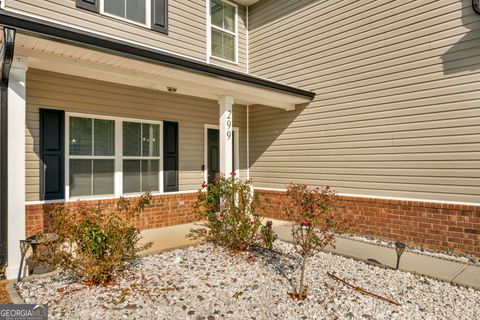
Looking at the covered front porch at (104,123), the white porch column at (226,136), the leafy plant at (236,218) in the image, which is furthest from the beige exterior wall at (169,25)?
the leafy plant at (236,218)

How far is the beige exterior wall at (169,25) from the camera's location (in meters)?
5.04

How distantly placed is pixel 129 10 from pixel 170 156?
3068 millimetres

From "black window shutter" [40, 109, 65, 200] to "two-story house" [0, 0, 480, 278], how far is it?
0.07ft

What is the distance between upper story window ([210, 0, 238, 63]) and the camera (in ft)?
25.1

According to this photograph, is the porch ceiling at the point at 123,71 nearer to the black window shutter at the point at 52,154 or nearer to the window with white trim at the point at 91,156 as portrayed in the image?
the black window shutter at the point at 52,154

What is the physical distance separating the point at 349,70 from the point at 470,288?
168 inches

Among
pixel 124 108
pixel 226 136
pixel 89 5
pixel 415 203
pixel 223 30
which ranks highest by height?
pixel 223 30

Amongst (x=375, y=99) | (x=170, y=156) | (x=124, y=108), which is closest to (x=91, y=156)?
(x=124, y=108)

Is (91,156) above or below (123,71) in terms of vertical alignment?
below

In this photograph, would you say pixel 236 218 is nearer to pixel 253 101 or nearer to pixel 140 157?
pixel 140 157

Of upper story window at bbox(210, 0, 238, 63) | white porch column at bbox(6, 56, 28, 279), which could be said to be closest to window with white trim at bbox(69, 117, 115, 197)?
white porch column at bbox(6, 56, 28, 279)

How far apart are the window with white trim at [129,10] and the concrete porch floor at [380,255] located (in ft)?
14.1

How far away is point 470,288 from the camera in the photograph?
3.54 metres

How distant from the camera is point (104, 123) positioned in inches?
225
